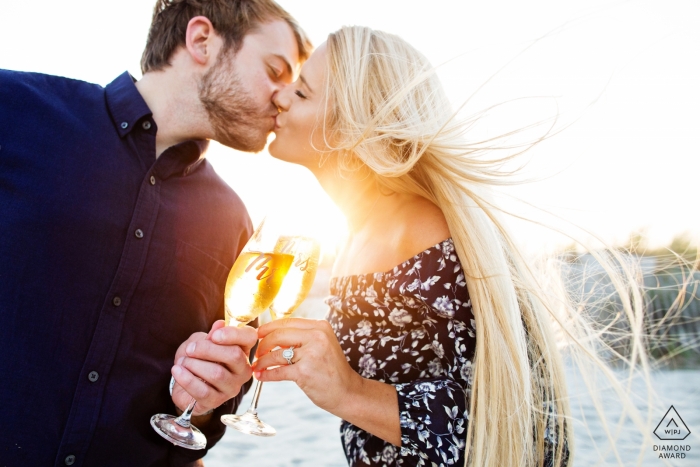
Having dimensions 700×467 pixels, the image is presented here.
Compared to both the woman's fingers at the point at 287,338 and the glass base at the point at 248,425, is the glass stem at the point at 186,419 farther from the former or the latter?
the woman's fingers at the point at 287,338

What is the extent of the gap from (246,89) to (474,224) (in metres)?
1.48

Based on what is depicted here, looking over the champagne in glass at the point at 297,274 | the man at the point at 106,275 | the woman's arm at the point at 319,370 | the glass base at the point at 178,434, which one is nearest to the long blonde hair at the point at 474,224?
the woman's arm at the point at 319,370

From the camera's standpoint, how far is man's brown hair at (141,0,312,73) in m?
2.72

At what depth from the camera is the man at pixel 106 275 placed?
1660 mm

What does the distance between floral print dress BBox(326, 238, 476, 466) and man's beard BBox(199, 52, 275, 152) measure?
1.14m

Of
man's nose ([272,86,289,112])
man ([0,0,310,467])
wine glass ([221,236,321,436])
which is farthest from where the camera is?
man's nose ([272,86,289,112])

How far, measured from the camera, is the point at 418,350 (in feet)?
5.97

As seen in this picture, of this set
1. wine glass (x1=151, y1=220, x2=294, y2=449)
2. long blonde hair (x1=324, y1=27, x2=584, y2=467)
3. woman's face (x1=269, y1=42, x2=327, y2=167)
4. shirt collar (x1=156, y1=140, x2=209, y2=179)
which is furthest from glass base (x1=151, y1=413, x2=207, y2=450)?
woman's face (x1=269, y1=42, x2=327, y2=167)

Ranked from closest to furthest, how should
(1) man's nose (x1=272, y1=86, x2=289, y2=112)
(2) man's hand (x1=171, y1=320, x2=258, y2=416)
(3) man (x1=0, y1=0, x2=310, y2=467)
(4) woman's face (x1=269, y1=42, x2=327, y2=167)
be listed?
(2) man's hand (x1=171, y1=320, x2=258, y2=416), (3) man (x1=0, y1=0, x2=310, y2=467), (4) woman's face (x1=269, y1=42, x2=327, y2=167), (1) man's nose (x1=272, y1=86, x2=289, y2=112)

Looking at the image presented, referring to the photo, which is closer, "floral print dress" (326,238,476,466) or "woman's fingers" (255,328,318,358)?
"woman's fingers" (255,328,318,358)

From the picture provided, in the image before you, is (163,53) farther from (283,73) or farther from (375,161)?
(375,161)

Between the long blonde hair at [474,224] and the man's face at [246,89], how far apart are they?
1.68 feet

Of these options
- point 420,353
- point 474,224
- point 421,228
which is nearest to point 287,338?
point 420,353

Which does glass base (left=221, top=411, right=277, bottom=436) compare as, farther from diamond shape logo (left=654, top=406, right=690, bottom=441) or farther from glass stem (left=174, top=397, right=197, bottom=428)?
diamond shape logo (left=654, top=406, right=690, bottom=441)
